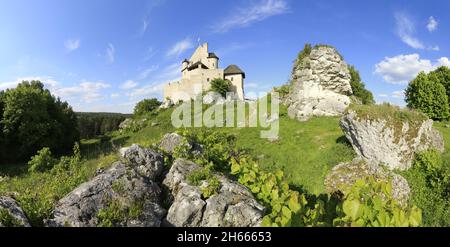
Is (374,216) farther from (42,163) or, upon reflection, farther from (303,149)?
(42,163)

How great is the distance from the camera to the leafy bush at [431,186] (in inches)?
490

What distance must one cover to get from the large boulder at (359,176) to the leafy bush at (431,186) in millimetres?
500

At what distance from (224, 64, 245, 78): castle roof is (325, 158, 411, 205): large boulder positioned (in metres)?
52.4

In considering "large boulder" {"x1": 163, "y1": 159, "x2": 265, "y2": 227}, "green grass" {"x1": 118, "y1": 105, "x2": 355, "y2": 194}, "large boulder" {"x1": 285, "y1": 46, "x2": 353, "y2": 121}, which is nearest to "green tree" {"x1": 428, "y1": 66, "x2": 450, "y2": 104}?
"large boulder" {"x1": 285, "y1": 46, "x2": 353, "y2": 121}

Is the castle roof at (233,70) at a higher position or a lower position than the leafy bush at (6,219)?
higher

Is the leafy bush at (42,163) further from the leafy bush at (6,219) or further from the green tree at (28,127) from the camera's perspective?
the leafy bush at (6,219)

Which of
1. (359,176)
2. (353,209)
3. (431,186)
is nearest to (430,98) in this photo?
(431,186)

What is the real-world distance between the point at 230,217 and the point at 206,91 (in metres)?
55.6

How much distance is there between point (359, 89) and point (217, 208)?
3650cm

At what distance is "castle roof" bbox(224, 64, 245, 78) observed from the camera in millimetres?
66938

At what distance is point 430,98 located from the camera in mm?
39188

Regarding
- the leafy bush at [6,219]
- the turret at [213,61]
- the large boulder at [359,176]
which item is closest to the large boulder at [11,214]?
the leafy bush at [6,219]

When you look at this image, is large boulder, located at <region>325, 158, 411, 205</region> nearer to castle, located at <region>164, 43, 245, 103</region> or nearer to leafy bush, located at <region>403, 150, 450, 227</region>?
leafy bush, located at <region>403, 150, 450, 227</region>
